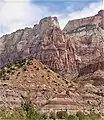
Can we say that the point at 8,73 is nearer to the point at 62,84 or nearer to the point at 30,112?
the point at 62,84

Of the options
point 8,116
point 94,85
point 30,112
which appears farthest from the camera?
point 94,85

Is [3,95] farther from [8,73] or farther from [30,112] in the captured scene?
[30,112]

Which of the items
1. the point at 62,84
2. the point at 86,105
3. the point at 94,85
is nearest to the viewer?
the point at 86,105

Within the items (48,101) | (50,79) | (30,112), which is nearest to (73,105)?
(48,101)

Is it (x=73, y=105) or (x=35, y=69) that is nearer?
(x=73, y=105)

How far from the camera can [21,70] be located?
6442 inches

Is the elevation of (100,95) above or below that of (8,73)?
below

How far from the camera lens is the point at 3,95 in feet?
464

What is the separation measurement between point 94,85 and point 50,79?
34136mm

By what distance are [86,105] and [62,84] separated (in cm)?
1502

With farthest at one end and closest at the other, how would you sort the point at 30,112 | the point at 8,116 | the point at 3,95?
the point at 3,95 → the point at 30,112 → the point at 8,116

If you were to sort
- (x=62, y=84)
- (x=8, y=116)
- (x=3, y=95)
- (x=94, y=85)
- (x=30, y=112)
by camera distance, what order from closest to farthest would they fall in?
(x=8, y=116), (x=30, y=112), (x=3, y=95), (x=62, y=84), (x=94, y=85)

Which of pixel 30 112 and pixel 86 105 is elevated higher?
pixel 30 112

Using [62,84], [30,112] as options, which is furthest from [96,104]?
[30,112]
